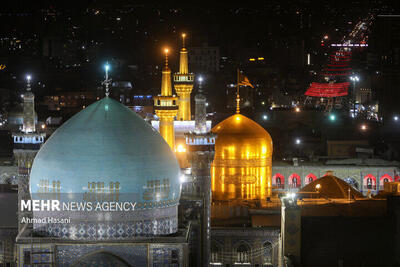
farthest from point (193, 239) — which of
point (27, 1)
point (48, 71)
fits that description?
point (48, 71)

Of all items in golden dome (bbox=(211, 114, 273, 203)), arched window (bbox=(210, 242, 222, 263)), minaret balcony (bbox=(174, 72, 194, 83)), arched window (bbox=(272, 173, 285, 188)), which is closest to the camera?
arched window (bbox=(210, 242, 222, 263))

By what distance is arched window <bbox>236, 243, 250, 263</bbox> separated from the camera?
2891 cm

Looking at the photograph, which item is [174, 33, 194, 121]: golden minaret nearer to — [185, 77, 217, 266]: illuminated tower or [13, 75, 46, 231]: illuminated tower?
[185, 77, 217, 266]: illuminated tower

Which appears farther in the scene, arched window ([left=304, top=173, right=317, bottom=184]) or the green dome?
arched window ([left=304, top=173, right=317, bottom=184])

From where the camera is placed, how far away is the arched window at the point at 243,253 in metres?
28.9

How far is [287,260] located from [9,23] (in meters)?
57.8

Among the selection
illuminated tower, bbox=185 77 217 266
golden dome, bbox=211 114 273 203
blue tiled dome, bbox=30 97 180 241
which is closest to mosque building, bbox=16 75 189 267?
blue tiled dome, bbox=30 97 180 241

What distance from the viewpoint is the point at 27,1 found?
237 ft

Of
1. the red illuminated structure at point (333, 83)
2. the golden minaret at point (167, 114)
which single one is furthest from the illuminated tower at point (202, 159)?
the red illuminated structure at point (333, 83)

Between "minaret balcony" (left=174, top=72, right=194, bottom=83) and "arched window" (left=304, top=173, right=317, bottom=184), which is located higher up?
"minaret balcony" (left=174, top=72, right=194, bottom=83)

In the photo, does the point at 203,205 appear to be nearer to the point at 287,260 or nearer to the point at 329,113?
the point at 287,260

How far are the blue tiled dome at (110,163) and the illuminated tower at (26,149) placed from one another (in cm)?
211

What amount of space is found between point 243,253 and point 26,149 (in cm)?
868

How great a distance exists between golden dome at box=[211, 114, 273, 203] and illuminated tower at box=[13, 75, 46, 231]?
35.6 feet
